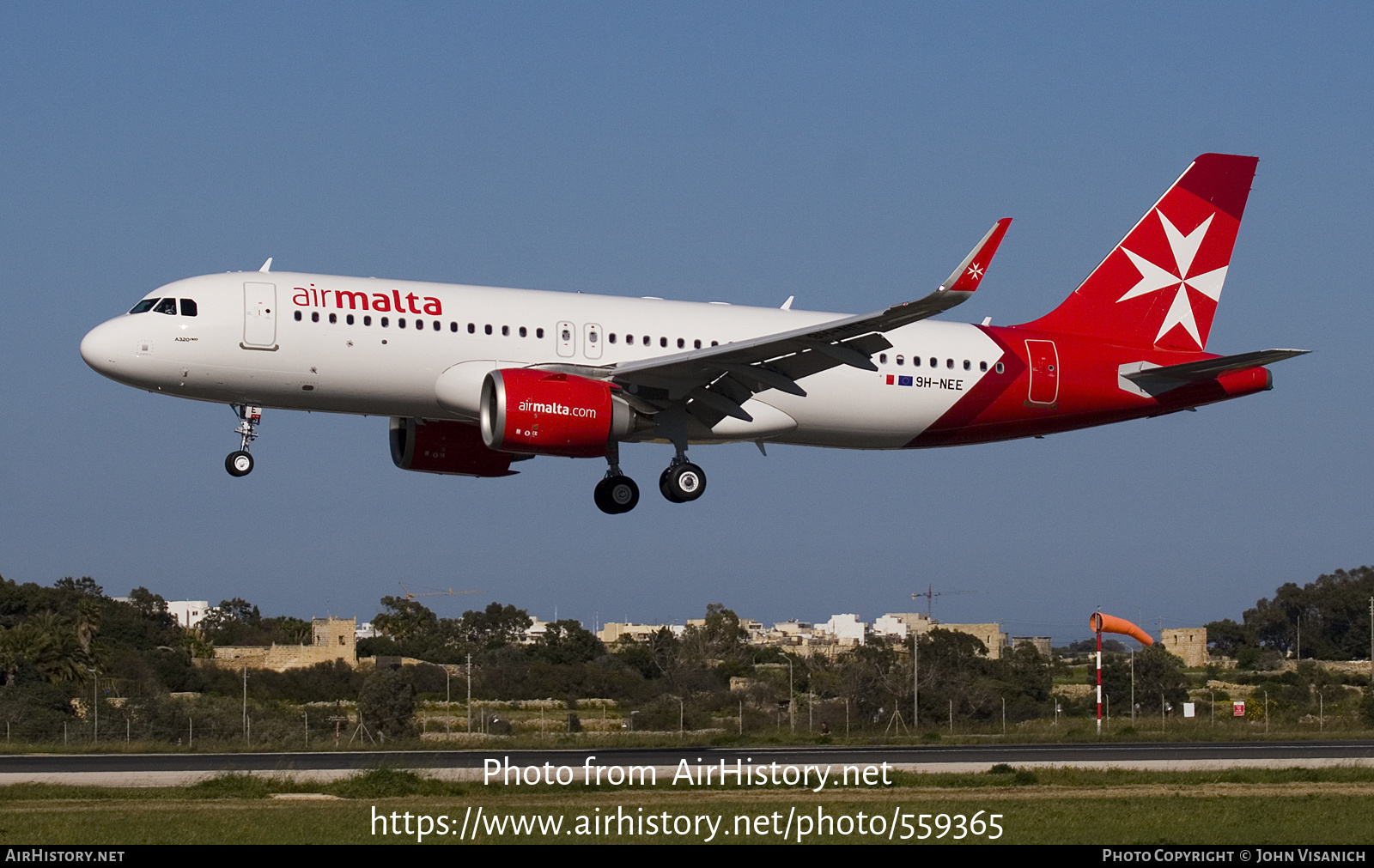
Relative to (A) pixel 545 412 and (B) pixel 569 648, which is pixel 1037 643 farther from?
(A) pixel 545 412

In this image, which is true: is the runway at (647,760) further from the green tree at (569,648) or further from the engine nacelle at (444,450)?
the green tree at (569,648)

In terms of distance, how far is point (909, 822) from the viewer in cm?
2245

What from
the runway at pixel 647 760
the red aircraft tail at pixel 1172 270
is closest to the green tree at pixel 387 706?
the runway at pixel 647 760

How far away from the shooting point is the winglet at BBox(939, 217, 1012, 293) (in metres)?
28.2

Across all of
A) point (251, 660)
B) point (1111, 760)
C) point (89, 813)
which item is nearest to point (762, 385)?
point (1111, 760)

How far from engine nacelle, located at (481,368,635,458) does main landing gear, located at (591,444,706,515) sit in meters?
2.42

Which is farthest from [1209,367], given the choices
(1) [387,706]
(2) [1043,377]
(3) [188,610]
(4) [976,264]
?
(3) [188,610]

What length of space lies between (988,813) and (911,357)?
47.8ft

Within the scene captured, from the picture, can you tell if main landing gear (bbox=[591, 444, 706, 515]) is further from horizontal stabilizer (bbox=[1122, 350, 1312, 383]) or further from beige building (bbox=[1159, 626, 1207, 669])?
beige building (bbox=[1159, 626, 1207, 669])

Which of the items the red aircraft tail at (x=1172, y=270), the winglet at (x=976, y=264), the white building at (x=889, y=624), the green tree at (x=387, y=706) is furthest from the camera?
the white building at (x=889, y=624)

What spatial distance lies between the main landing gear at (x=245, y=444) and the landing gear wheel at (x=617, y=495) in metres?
7.14

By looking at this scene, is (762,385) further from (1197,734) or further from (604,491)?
(1197,734)

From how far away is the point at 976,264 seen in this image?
28672 mm

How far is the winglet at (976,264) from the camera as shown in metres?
28.2
